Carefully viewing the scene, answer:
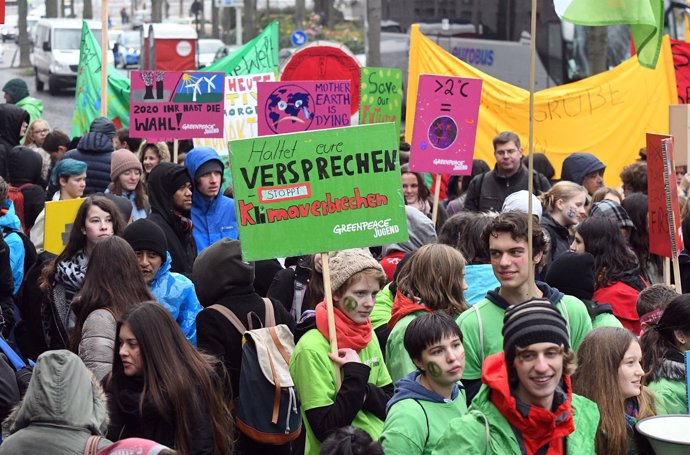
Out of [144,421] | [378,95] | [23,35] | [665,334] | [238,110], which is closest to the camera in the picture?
[144,421]

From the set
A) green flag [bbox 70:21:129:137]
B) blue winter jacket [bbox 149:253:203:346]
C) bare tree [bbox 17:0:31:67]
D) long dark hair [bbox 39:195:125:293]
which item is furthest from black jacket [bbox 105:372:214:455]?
bare tree [bbox 17:0:31:67]

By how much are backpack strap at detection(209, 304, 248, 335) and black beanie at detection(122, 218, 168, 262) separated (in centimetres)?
75

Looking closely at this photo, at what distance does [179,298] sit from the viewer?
19.4 feet

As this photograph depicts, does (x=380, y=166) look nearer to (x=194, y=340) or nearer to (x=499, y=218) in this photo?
(x=499, y=218)

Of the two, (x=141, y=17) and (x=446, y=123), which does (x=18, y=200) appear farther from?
(x=141, y=17)

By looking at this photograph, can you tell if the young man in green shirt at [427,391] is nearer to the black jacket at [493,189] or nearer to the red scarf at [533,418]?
the red scarf at [533,418]

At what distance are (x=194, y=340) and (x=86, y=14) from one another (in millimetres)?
A: 39656

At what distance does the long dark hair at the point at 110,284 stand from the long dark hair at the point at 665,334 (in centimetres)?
211

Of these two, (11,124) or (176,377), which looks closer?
(176,377)

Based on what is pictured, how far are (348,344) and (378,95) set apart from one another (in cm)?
620

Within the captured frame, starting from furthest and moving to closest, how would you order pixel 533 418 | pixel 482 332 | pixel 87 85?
pixel 87 85, pixel 482 332, pixel 533 418

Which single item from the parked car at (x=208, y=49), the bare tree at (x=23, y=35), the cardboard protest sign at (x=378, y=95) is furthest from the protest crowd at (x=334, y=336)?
the bare tree at (x=23, y=35)

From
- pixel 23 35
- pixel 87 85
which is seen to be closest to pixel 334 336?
pixel 87 85

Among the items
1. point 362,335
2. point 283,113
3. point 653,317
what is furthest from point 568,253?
point 283,113
